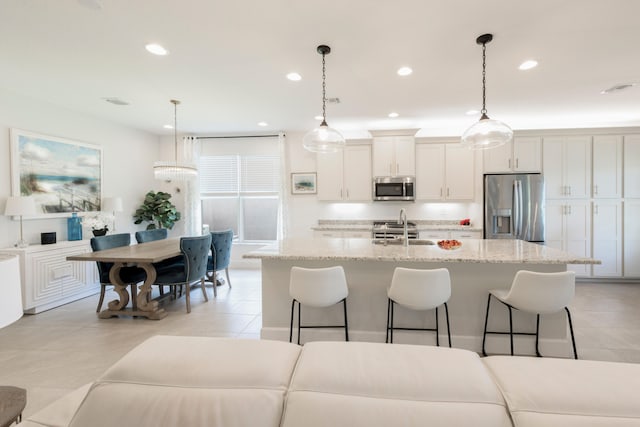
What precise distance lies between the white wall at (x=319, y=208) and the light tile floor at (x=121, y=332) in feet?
5.93

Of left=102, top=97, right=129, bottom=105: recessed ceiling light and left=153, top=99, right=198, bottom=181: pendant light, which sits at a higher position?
left=102, top=97, right=129, bottom=105: recessed ceiling light

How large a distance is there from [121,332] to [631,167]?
7.54 meters

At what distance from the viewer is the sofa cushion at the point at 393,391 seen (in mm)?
787

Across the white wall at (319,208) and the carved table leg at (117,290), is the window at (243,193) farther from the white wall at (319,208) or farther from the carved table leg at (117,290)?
the carved table leg at (117,290)

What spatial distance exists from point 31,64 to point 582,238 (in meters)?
7.55

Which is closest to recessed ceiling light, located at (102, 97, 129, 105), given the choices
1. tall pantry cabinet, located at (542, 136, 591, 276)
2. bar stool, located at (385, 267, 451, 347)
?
bar stool, located at (385, 267, 451, 347)

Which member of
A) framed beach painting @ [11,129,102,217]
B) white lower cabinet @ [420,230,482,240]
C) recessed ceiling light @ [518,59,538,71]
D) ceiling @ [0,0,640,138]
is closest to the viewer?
ceiling @ [0,0,640,138]

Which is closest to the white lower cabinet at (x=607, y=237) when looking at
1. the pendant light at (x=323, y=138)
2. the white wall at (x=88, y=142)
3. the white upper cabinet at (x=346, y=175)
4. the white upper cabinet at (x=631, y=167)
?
the white upper cabinet at (x=631, y=167)

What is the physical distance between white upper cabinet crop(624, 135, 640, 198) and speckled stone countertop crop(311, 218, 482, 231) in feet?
7.91

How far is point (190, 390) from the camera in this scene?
869 millimetres

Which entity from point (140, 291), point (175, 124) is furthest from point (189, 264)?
point (175, 124)

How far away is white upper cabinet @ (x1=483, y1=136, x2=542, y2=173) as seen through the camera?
4836mm

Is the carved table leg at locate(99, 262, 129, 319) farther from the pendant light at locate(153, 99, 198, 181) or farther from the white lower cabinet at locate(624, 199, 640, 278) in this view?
the white lower cabinet at locate(624, 199, 640, 278)

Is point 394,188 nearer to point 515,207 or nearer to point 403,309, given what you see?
point 515,207
